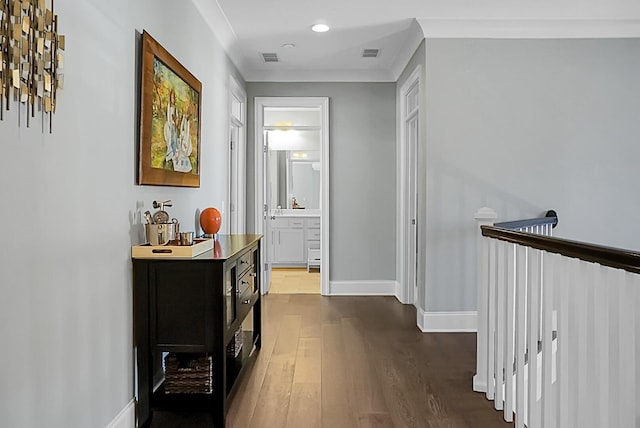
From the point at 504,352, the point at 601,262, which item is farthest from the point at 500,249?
the point at 601,262

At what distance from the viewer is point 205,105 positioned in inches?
156

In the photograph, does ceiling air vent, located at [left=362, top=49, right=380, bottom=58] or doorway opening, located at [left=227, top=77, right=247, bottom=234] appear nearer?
ceiling air vent, located at [left=362, top=49, right=380, bottom=58]

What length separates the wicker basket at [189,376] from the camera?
9.01 ft

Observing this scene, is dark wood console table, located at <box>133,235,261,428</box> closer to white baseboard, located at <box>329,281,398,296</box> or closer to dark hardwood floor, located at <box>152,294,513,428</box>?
dark hardwood floor, located at <box>152,294,513,428</box>

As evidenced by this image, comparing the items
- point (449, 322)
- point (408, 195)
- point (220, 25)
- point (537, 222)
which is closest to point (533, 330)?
point (537, 222)

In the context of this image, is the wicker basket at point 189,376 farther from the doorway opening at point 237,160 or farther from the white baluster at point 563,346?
the doorway opening at point 237,160

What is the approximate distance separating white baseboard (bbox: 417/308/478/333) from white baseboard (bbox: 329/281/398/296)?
1595 mm

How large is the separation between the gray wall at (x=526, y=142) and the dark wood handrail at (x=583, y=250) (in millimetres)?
1889

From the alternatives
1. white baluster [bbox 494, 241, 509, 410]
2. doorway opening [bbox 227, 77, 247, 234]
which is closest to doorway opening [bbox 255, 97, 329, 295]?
doorway opening [bbox 227, 77, 247, 234]

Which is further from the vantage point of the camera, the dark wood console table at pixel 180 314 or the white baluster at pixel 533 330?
the dark wood console table at pixel 180 314

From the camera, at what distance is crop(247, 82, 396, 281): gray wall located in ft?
19.6

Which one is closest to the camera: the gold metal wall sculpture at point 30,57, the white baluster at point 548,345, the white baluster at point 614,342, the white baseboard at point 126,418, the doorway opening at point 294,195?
the gold metal wall sculpture at point 30,57

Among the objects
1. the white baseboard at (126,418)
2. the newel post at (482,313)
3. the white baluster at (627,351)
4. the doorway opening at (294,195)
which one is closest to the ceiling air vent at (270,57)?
the doorway opening at (294,195)

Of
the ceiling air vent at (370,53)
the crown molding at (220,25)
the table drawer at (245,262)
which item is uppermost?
the ceiling air vent at (370,53)
